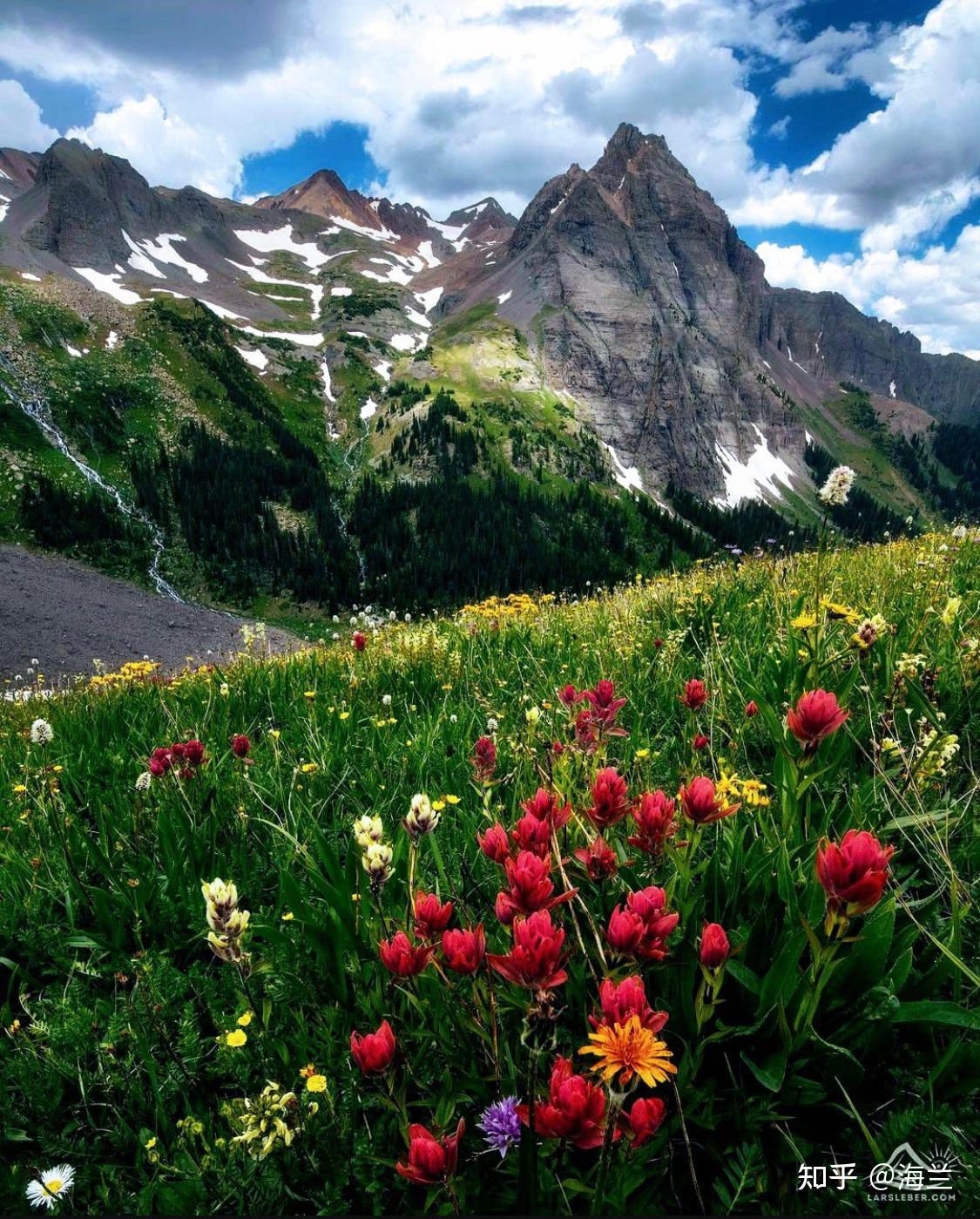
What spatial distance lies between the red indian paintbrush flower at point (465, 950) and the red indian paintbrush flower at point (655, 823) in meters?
0.64

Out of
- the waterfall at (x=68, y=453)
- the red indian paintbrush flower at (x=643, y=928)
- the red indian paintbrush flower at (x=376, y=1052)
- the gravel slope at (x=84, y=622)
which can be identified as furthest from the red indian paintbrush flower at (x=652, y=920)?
the waterfall at (x=68, y=453)

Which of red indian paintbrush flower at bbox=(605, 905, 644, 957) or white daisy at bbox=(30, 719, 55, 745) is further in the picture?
white daisy at bbox=(30, 719, 55, 745)

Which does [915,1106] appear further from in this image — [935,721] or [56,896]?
[56,896]

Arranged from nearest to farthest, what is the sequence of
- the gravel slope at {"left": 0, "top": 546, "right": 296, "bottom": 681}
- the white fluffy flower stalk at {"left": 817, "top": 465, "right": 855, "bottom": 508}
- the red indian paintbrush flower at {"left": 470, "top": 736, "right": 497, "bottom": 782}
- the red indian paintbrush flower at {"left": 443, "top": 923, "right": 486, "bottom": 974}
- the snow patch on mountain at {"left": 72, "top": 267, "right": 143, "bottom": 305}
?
the red indian paintbrush flower at {"left": 443, "top": 923, "right": 486, "bottom": 974} → the red indian paintbrush flower at {"left": 470, "top": 736, "right": 497, "bottom": 782} → the white fluffy flower stalk at {"left": 817, "top": 465, "right": 855, "bottom": 508} → the gravel slope at {"left": 0, "top": 546, "right": 296, "bottom": 681} → the snow patch on mountain at {"left": 72, "top": 267, "right": 143, "bottom": 305}

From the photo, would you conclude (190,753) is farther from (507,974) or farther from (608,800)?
(507,974)

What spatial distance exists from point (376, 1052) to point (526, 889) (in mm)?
505

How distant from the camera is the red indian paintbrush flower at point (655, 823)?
188 centimetres

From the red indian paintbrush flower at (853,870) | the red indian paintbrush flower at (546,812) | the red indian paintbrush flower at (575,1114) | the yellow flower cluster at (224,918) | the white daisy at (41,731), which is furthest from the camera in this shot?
the white daisy at (41,731)

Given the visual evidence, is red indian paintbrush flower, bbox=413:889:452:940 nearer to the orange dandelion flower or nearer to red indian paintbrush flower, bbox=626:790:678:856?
the orange dandelion flower

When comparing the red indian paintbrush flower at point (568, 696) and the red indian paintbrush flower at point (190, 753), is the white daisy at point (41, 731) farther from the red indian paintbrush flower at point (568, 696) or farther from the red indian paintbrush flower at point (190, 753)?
the red indian paintbrush flower at point (568, 696)

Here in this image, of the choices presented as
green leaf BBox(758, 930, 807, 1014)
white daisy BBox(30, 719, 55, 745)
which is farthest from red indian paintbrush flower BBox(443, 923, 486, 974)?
white daisy BBox(30, 719, 55, 745)

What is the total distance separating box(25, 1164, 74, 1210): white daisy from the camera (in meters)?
1.66

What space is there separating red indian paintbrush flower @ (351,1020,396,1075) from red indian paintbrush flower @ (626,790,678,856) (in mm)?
925

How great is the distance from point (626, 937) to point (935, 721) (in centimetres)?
258
